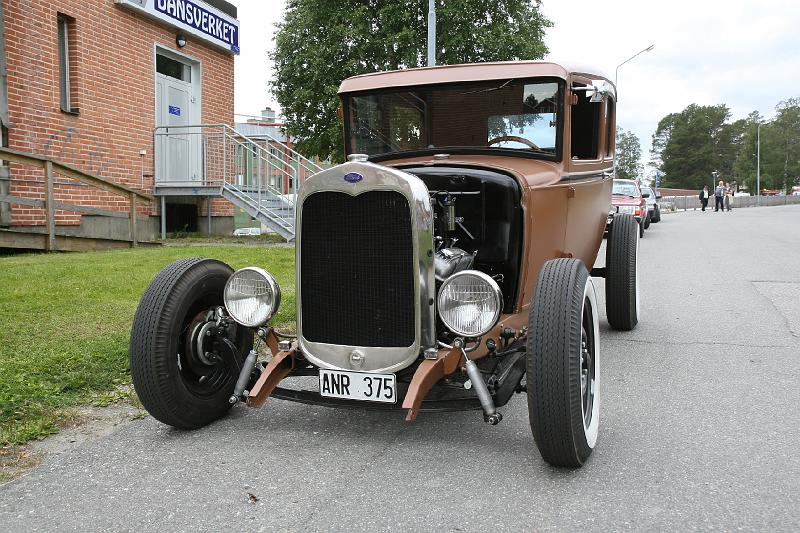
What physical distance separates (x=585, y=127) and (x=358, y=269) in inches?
95.9

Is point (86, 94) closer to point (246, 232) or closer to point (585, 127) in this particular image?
point (246, 232)

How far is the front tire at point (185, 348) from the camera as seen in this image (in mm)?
3562

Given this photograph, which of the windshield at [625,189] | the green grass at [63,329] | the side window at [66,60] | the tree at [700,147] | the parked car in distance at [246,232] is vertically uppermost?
the tree at [700,147]

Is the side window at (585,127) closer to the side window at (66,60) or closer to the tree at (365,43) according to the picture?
the side window at (66,60)

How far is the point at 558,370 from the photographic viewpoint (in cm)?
310

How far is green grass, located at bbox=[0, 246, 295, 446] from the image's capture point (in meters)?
4.06

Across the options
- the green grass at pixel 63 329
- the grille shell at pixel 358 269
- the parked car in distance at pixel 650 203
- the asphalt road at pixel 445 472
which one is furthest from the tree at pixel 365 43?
the grille shell at pixel 358 269

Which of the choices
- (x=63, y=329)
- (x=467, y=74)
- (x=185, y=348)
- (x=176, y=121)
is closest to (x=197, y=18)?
(x=176, y=121)

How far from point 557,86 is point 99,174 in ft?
34.1

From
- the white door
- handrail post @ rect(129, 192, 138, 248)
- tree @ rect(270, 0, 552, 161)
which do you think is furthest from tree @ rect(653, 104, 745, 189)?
handrail post @ rect(129, 192, 138, 248)

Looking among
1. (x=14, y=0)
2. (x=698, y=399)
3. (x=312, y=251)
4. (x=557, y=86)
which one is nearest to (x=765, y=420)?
(x=698, y=399)

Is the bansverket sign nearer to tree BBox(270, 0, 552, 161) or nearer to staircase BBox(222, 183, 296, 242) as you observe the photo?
staircase BBox(222, 183, 296, 242)

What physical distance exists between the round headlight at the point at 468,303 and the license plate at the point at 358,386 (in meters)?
0.40

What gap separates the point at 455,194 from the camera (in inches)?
163
